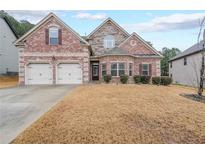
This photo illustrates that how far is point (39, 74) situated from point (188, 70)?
16933 millimetres

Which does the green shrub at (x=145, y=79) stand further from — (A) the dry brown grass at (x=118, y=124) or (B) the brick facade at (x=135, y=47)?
(A) the dry brown grass at (x=118, y=124)

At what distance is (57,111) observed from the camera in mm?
9234

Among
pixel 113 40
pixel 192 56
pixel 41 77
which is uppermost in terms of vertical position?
Answer: pixel 113 40

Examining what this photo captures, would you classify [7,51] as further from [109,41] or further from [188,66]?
[188,66]

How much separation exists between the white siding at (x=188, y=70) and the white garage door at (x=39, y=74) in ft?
44.2

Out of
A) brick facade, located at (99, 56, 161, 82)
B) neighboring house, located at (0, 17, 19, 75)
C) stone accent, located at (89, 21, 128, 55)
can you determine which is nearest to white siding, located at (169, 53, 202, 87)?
brick facade, located at (99, 56, 161, 82)

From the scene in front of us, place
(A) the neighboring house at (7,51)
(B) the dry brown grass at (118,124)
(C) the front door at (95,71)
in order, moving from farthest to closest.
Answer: (A) the neighboring house at (7,51) → (C) the front door at (95,71) → (B) the dry brown grass at (118,124)

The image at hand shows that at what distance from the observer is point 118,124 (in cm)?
762

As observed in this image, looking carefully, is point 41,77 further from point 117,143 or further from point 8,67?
point 117,143

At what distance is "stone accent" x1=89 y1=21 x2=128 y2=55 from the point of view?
25938 mm

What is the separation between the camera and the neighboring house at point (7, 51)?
28.9 m

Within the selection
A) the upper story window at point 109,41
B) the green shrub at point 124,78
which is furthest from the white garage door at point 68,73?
the upper story window at point 109,41
